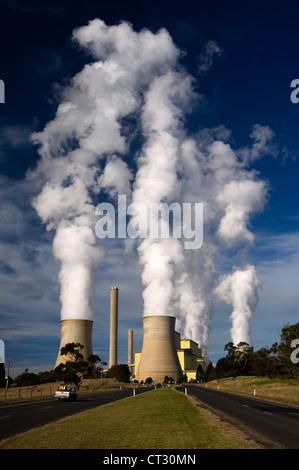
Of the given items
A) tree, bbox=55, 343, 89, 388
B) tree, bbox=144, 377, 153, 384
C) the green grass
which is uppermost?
the green grass

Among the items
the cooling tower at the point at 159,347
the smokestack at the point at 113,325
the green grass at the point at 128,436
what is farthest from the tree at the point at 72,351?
the green grass at the point at 128,436

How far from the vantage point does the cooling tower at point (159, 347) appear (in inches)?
3469

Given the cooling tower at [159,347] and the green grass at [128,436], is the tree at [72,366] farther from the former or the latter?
the green grass at [128,436]

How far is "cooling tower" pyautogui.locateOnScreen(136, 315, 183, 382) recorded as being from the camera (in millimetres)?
88125

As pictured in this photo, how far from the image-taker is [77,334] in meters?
81.9

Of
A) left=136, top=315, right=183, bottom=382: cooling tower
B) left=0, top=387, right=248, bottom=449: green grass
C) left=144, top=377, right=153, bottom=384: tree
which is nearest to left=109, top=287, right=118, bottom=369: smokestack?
left=144, top=377, right=153, bottom=384: tree

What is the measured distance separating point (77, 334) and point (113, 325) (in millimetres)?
36568

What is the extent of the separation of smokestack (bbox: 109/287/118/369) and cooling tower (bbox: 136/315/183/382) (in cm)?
2669

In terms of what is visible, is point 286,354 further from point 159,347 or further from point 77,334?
point 77,334

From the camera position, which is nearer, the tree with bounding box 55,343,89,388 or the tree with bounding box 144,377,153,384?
the tree with bounding box 55,343,89,388

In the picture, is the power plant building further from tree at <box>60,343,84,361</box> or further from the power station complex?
tree at <box>60,343,84,361</box>

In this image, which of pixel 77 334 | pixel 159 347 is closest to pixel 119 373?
pixel 159 347
